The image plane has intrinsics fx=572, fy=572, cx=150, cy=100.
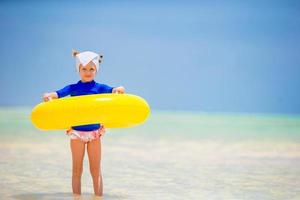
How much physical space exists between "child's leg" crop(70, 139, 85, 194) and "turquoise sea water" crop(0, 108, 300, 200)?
0.36 ft

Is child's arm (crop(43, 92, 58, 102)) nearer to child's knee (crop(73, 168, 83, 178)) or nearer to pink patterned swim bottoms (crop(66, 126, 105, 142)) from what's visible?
pink patterned swim bottoms (crop(66, 126, 105, 142))

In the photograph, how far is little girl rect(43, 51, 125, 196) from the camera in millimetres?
3977

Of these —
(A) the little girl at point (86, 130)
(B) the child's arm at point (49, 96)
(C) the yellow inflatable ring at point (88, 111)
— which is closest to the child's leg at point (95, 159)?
(A) the little girl at point (86, 130)

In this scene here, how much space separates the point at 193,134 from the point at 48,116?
→ 670 centimetres

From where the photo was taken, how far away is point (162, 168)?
5676 mm

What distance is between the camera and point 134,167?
5672 millimetres

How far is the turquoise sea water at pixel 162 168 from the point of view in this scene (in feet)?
14.3

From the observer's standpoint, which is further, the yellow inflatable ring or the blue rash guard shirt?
the blue rash guard shirt

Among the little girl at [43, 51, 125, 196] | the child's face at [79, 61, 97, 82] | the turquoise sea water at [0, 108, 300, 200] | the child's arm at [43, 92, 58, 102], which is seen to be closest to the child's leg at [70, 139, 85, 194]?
the little girl at [43, 51, 125, 196]

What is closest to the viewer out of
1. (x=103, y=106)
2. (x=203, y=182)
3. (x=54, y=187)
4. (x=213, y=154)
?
(x=103, y=106)

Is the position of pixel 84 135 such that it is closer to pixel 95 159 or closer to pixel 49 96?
pixel 95 159

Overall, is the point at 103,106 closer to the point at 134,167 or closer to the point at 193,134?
the point at 134,167

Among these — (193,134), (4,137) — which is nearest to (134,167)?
(4,137)

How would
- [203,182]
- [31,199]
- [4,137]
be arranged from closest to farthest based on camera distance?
[31,199] < [203,182] < [4,137]
